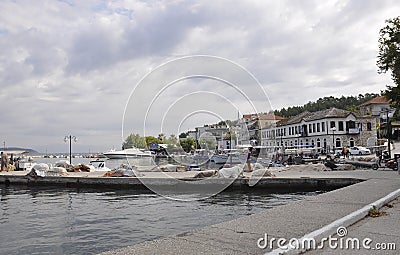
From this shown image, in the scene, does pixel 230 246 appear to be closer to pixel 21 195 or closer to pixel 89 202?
pixel 89 202

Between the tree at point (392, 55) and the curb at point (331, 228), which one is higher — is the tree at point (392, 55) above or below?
above

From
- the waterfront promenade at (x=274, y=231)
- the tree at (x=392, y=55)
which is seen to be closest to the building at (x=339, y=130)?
the tree at (x=392, y=55)

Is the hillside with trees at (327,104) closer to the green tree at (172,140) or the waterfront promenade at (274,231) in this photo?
the green tree at (172,140)

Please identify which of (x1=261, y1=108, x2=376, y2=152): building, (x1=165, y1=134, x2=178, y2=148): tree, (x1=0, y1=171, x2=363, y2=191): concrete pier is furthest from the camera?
(x1=261, y1=108, x2=376, y2=152): building

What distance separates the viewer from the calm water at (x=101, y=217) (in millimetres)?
12648

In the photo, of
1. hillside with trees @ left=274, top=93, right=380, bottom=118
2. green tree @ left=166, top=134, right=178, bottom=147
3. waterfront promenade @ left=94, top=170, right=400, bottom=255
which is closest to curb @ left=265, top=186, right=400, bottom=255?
waterfront promenade @ left=94, top=170, right=400, bottom=255

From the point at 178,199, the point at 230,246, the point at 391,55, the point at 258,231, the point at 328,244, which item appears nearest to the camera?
the point at 230,246

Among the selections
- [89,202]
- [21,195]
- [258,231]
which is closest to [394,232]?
[258,231]

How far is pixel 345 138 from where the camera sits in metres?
80.8

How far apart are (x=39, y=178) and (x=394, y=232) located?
99.7 feet

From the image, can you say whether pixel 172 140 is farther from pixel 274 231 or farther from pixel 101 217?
pixel 274 231

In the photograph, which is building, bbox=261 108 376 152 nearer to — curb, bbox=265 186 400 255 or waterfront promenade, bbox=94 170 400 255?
waterfront promenade, bbox=94 170 400 255

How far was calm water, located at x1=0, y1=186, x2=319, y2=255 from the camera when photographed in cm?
1265

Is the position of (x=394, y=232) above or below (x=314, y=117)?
below
